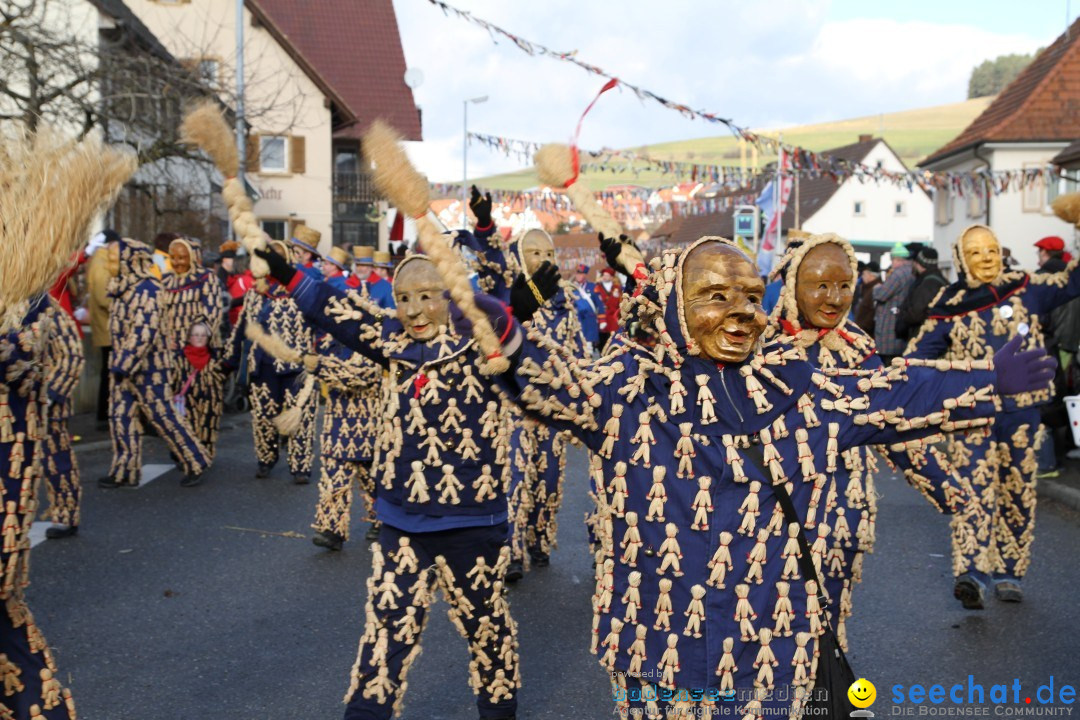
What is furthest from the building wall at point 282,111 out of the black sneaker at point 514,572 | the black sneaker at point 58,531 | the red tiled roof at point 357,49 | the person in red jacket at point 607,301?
the black sneaker at point 514,572

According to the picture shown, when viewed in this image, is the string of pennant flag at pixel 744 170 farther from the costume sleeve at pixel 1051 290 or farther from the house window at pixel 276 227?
the house window at pixel 276 227

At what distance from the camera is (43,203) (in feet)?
12.0

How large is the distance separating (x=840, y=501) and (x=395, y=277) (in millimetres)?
2143

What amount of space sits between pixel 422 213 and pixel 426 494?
6.28 feet

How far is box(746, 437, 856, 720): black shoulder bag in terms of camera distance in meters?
3.41

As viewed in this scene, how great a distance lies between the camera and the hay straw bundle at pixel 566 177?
419 cm

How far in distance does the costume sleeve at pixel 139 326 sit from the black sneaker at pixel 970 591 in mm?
6779

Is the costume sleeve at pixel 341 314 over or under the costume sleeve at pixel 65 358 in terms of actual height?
over

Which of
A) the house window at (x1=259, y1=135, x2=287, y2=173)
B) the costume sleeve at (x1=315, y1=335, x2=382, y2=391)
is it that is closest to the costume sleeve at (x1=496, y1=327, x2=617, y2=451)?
the costume sleeve at (x1=315, y1=335, x2=382, y2=391)

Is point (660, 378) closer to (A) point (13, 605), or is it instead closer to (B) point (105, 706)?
(A) point (13, 605)

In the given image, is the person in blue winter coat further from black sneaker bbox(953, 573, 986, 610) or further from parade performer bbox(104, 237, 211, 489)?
parade performer bbox(104, 237, 211, 489)

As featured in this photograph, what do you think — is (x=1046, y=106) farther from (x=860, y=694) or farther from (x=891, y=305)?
(x=860, y=694)

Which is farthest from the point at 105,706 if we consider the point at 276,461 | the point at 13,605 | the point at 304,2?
the point at 304,2

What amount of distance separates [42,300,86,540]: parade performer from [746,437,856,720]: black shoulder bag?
4734mm
